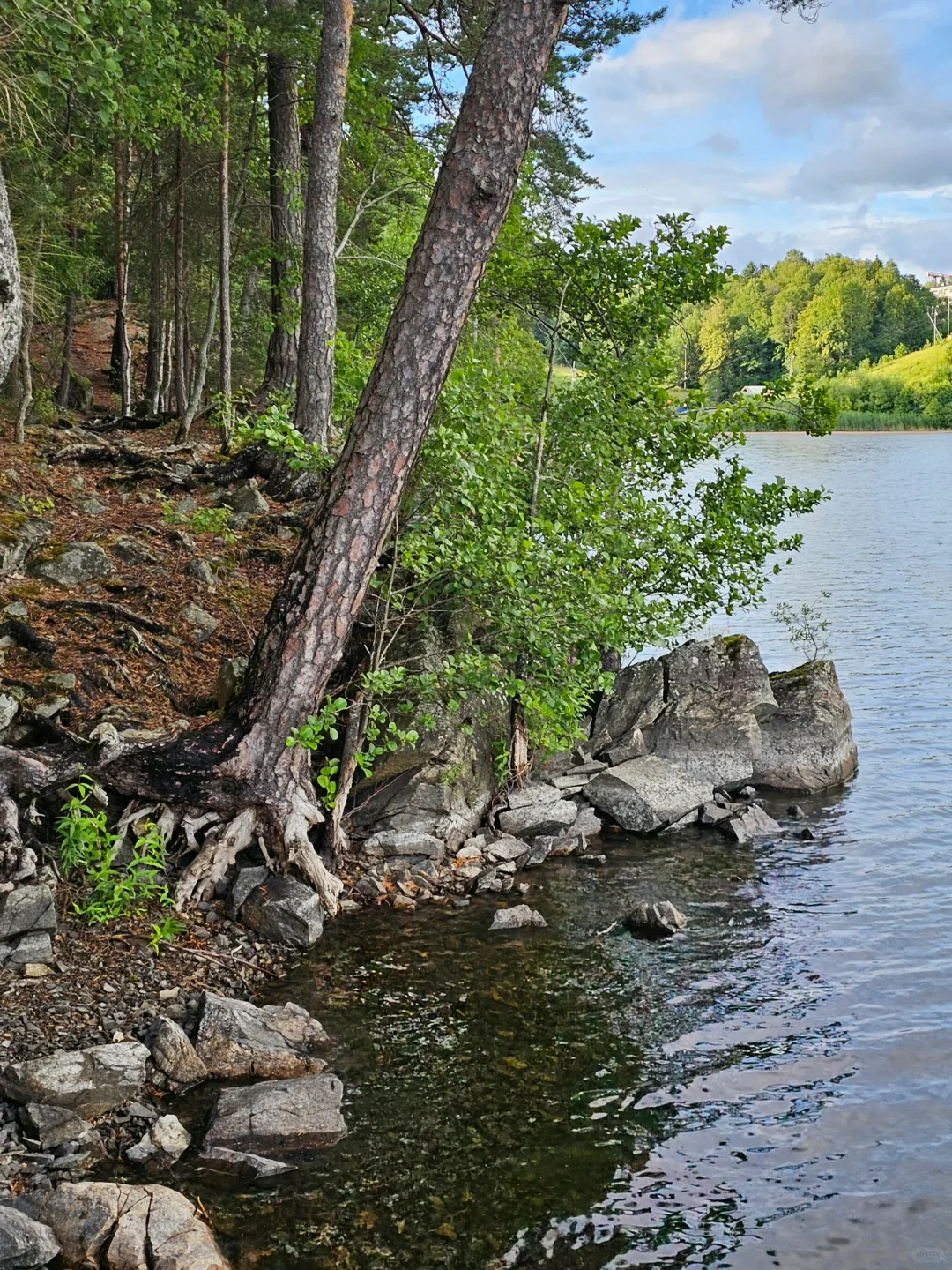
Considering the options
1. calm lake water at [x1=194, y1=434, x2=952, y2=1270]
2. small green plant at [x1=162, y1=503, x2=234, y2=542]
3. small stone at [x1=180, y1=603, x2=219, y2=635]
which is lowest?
calm lake water at [x1=194, y1=434, x2=952, y2=1270]

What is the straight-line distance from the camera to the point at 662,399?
1253 cm

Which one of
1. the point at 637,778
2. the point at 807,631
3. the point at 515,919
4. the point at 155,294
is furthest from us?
the point at 155,294

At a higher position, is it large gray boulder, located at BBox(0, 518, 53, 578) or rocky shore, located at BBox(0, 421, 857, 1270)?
large gray boulder, located at BBox(0, 518, 53, 578)

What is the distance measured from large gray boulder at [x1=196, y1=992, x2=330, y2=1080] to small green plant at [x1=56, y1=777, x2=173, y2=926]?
1290mm

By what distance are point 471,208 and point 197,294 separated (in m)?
22.1

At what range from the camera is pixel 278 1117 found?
18.8ft

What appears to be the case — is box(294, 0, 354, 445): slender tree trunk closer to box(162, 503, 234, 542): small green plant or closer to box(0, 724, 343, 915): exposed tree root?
box(162, 503, 234, 542): small green plant

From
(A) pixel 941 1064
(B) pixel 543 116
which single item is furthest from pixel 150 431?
(A) pixel 941 1064

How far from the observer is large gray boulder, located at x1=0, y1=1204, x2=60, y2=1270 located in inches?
174

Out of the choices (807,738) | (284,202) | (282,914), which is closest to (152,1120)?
(282,914)

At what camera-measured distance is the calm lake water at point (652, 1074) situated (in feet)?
16.8

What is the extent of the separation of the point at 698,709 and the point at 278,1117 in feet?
28.3

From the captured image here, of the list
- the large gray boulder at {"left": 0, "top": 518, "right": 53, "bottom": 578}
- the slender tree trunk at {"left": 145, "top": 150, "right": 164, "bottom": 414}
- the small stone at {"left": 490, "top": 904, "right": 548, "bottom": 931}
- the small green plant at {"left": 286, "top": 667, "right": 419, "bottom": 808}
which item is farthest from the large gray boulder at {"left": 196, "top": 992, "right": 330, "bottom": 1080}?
the slender tree trunk at {"left": 145, "top": 150, "right": 164, "bottom": 414}

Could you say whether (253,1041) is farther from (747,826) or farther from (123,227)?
(123,227)
